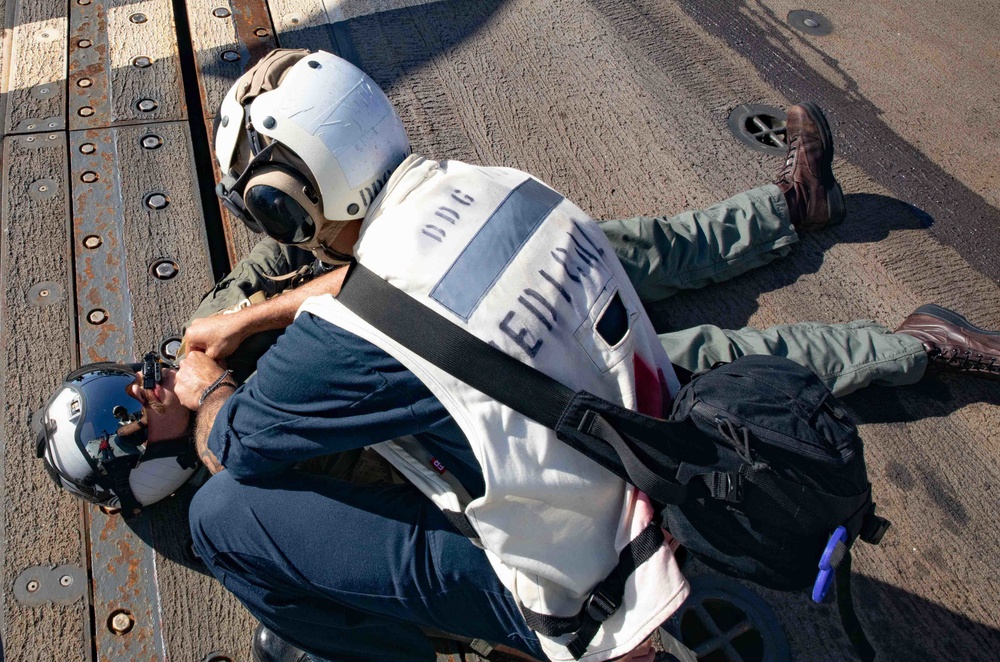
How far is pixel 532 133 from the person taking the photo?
10.9 feet

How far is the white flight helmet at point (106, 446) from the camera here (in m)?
2.06

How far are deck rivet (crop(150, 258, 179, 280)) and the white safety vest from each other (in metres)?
1.33

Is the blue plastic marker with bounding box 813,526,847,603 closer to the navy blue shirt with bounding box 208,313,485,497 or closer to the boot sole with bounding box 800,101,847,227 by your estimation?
the navy blue shirt with bounding box 208,313,485,497

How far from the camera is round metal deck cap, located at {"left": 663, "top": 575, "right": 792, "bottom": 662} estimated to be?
2061mm

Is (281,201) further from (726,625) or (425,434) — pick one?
(726,625)

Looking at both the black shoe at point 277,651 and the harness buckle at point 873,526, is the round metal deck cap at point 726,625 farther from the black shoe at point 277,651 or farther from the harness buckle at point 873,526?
the black shoe at point 277,651

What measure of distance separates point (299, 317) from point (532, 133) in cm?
194

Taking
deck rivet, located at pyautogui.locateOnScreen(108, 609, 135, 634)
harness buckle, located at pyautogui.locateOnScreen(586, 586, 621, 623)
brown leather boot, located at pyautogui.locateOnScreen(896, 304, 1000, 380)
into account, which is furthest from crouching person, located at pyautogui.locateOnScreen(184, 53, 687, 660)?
brown leather boot, located at pyautogui.locateOnScreen(896, 304, 1000, 380)

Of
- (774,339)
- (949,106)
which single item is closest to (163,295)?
(774,339)

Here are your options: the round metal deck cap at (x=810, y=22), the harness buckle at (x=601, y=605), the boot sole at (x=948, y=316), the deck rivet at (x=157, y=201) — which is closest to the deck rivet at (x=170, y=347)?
the deck rivet at (x=157, y=201)

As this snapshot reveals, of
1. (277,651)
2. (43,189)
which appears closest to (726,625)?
(277,651)

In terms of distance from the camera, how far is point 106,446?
205 cm

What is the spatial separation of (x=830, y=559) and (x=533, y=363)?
698 millimetres

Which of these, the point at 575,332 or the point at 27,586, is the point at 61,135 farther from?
the point at 575,332
